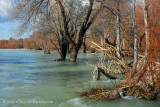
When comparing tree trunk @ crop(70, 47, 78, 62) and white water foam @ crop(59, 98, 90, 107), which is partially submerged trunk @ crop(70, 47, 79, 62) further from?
white water foam @ crop(59, 98, 90, 107)

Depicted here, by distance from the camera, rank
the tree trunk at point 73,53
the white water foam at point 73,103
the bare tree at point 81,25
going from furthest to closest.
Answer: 1. the tree trunk at point 73,53
2. the bare tree at point 81,25
3. the white water foam at point 73,103

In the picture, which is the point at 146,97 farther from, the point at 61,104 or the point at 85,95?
the point at 61,104

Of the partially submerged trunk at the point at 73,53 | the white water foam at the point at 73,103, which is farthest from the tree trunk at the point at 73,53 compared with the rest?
the white water foam at the point at 73,103

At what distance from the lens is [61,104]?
668cm

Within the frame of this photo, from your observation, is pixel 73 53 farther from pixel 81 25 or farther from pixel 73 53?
pixel 81 25

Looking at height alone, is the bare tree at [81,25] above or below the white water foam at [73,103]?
above

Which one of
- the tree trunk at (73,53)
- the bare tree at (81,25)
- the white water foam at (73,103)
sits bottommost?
the white water foam at (73,103)

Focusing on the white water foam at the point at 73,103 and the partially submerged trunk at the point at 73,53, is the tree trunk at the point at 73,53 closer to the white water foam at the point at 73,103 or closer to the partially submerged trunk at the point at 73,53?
the partially submerged trunk at the point at 73,53

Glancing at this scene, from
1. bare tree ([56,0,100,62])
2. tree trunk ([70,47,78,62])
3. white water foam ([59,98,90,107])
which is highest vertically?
bare tree ([56,0,100,62])

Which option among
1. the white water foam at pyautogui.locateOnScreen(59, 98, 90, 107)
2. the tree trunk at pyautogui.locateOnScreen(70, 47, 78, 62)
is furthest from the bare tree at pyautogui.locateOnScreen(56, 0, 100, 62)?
the white water foam at pyautogui.locateOnScreen(59, 98, 90, 107)

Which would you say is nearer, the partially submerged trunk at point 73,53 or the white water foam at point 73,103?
the white water foam at point 73,103

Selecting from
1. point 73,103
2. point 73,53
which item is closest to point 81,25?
point 73,53

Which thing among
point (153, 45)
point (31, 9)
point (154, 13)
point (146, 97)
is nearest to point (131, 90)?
point (146, 97)

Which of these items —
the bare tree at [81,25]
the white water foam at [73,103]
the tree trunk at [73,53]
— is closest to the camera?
the white water foam at [73,103]
